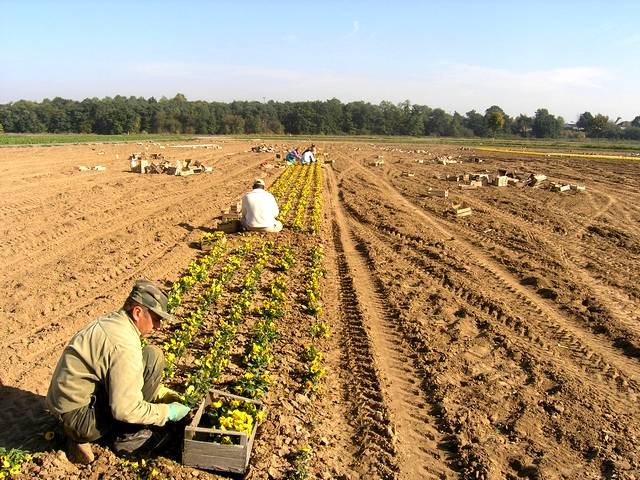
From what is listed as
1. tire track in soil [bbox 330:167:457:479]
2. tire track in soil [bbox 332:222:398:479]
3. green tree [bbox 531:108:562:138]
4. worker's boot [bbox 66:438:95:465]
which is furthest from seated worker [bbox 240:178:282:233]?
green tree [bbox 531:108:562:138]

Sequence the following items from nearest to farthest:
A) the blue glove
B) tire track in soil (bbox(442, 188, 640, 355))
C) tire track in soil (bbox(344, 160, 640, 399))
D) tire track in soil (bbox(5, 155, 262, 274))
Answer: the blue glove, tire track in soil (bbox(344, 160, 640, 399)), tire track in soil (bbox(442, 188, 640, 355)), tire track in soil (bbox(5, 155, 262, 274))

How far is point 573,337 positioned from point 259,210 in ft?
24.4

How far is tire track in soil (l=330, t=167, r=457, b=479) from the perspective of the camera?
4988mm

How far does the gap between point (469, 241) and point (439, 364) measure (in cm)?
701

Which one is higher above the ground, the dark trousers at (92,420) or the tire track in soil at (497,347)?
the dark trousers at (92,420)

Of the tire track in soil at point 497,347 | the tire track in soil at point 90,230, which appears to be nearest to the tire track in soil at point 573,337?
the tire track in soil at point 497,347

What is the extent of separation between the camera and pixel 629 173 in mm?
29047

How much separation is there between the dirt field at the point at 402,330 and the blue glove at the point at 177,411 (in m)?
0.31

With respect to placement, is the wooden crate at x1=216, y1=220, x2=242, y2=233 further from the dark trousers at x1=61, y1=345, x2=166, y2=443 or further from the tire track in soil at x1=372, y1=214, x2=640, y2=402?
the dark trousers at x1=61, y1=345, x2=166, y2=443

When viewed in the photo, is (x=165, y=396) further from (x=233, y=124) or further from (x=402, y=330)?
(x=233, y=124)

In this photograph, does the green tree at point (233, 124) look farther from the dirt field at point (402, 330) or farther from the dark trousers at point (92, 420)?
the dark trousers at point (92, 420)

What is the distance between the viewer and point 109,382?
4.29 metres

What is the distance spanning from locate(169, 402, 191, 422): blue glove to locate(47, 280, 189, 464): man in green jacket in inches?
3.6

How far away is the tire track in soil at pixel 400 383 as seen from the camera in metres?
4.99
